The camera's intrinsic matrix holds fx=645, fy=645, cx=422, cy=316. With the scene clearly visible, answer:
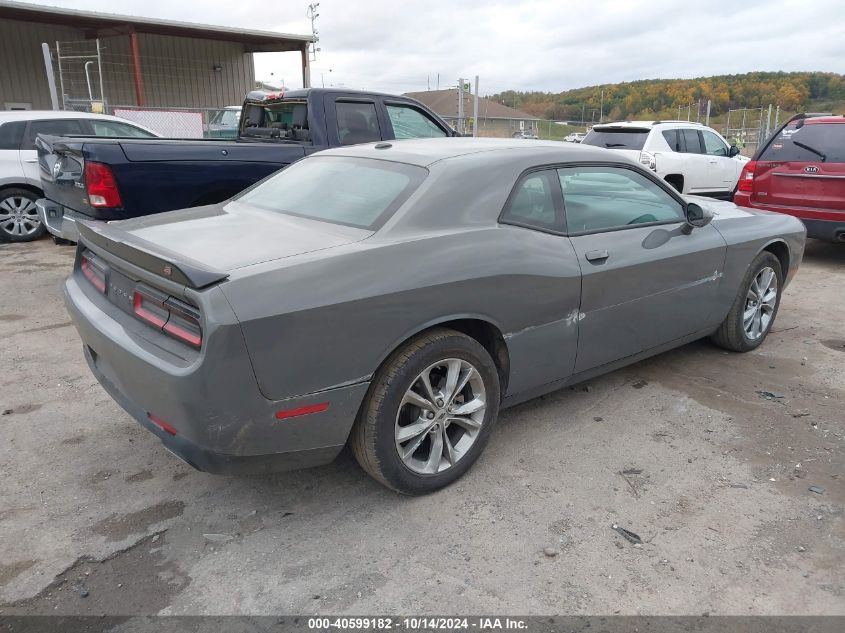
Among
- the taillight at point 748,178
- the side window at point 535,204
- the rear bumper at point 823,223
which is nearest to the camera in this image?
the side window at point 535,204

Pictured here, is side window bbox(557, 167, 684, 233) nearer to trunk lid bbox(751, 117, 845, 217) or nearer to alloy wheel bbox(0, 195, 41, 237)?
trunk lid bbox(751, 117, 845, 217)

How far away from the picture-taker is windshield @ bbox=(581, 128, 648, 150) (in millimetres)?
10523

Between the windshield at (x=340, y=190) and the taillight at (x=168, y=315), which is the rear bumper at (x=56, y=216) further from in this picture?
the taillight at (x=168, y=315)

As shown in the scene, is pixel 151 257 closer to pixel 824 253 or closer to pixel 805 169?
pixel 805 169

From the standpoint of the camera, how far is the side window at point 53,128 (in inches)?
316

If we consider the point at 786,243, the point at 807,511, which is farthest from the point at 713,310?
the point at 807,511

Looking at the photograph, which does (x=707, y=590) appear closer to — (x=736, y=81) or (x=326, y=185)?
(x=326, y=185)

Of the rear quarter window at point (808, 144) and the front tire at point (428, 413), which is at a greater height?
the rear quarter window at point (808, 144)

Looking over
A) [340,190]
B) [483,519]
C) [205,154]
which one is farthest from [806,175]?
[483,519]

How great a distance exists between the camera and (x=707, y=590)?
2.38m

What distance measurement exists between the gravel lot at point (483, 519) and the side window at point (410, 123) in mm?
3794

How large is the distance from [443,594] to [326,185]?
7.03 feet

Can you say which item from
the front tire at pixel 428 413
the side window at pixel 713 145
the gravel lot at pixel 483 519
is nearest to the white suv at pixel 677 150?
the side window at pixel 713 145

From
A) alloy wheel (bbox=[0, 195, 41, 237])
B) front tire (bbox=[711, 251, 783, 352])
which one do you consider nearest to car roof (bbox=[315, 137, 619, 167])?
front tire (bbox=[711, 251, 783, 352])
